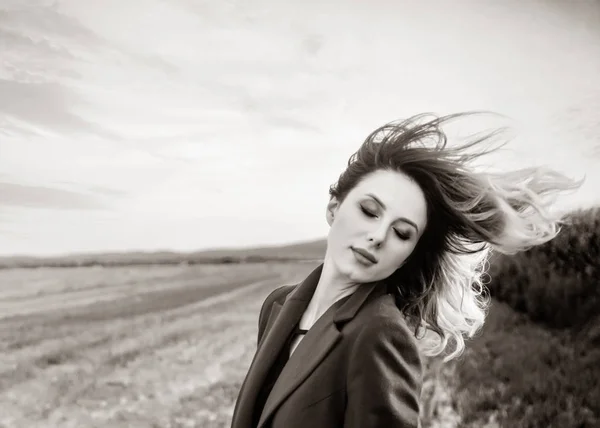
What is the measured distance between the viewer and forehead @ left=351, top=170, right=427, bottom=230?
3.22ft

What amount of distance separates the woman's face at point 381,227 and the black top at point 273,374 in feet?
0.46

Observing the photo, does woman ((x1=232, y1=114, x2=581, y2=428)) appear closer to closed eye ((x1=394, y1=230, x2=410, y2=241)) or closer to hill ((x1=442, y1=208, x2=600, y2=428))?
closed eye ((x1=394, y1=230, x2=410, y2=241))

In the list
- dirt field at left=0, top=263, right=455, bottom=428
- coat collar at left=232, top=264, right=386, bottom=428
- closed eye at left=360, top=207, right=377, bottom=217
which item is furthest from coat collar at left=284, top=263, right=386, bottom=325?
dirt field at left=0, top=263, right=455, bottom=428

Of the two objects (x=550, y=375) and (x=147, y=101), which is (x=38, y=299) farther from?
(x=550, y=375)

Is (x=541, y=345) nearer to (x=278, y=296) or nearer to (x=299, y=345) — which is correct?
(x=278, y=296)

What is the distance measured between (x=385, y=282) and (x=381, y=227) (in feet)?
0.38

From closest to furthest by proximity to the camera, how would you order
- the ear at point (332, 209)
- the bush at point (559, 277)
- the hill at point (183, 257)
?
the ear at point (332, 209) → the hill at point (183, 257) → the bush at point (559, 277)

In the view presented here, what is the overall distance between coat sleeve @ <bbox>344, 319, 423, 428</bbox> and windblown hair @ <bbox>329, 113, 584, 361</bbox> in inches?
7.1

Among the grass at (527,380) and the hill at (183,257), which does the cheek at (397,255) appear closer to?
the hill at (183,257)

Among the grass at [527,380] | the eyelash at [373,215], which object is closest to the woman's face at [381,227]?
the eyelash at [373,215]

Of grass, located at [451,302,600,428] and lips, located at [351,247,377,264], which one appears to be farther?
grass, located at [451,302,600,428]

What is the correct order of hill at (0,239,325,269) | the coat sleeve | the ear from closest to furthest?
the coat sleeve, the ear, hill at (0,239,325,269)

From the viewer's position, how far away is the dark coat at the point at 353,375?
836mm

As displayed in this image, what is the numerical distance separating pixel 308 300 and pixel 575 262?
1234mm
